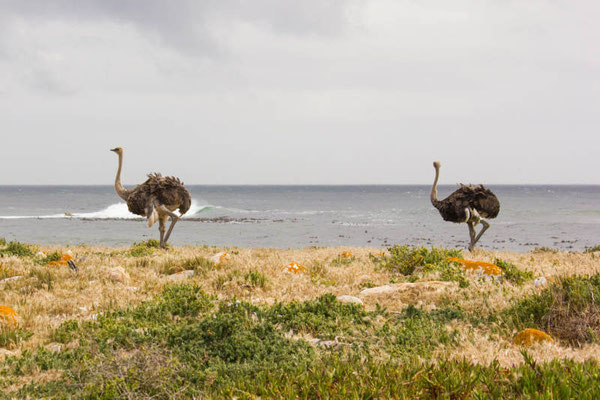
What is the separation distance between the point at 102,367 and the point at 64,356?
1110mm

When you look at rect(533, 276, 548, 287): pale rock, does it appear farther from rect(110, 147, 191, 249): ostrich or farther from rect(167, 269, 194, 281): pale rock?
rect(110, 147, 191, 249): ostrich

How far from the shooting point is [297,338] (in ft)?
18.6

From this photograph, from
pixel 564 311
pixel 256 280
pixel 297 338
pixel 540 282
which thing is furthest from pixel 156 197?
pixel 564 311

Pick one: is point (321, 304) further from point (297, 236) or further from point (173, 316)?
point (297, 236)

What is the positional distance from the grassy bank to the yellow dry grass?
4 cm

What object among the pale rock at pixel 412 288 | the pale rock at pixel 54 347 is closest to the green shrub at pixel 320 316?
the pale rock at pixel 412 288

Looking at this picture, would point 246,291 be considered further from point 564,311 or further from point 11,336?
point 564,311

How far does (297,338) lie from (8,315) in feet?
14.0

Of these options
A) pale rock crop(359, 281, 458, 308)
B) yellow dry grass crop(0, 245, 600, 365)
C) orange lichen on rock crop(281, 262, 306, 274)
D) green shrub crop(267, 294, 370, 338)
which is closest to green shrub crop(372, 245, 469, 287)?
yellow dry grass crop(0, 245, 600, 365)

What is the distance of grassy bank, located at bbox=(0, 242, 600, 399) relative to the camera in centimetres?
393

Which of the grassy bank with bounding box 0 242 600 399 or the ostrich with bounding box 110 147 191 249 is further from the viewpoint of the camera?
the ostrich with bounding box 110 147 191 249

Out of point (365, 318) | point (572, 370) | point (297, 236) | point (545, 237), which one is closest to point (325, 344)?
point (365, 318)

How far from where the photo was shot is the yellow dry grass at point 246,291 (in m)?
5.28

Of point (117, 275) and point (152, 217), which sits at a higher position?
point (152, 217)
